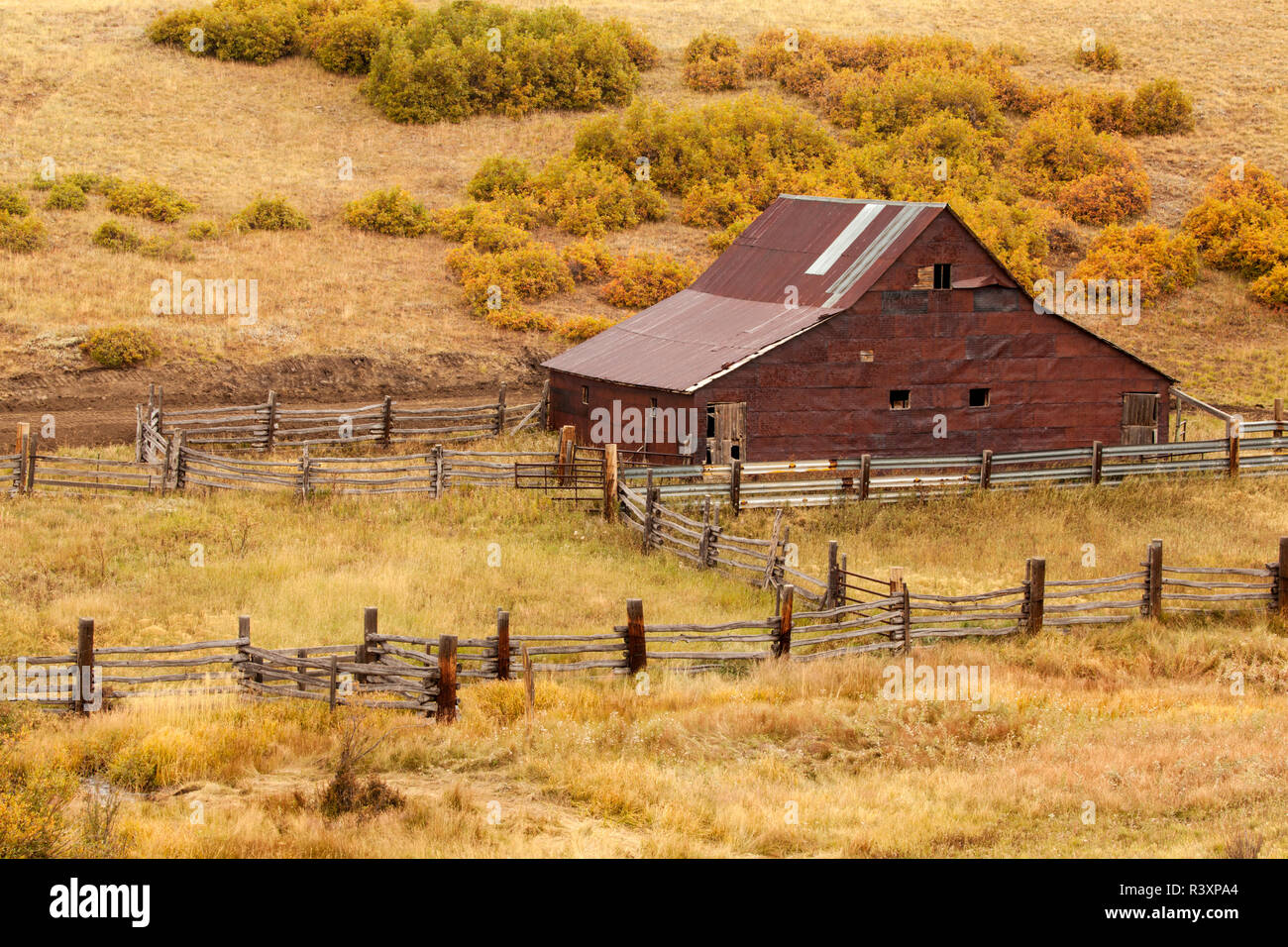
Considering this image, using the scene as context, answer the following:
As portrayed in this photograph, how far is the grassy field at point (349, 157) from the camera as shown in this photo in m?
42.7

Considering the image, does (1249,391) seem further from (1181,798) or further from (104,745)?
(104,745)

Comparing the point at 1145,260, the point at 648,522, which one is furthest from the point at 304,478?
the point at 1145,260

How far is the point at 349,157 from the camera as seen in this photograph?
57.0 meters

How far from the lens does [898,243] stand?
33375 mm

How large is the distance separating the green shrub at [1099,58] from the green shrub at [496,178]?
26447 mm

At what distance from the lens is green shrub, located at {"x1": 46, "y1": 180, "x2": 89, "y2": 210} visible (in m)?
49.4

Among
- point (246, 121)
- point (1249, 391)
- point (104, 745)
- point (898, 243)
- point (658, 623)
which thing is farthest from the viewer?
point (246, 121)

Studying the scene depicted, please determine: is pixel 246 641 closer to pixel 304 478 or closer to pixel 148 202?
pixel 304 478

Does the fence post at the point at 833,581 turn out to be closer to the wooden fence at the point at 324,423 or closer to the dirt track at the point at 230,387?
the wooden fence at the point at 324,423

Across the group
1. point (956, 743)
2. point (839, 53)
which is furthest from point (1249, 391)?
point (956, 743)

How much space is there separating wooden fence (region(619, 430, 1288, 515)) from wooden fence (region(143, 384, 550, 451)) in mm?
6965

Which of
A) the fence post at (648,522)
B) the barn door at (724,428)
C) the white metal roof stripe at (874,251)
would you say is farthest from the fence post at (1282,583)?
the white metal roof stripe at (874,251)

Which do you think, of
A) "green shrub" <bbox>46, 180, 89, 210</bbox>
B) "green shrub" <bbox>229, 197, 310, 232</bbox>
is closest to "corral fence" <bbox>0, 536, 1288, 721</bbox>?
"green shrub" <bbox>229, 197, 310, 232</bbox>

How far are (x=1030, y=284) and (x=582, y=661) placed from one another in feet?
115
